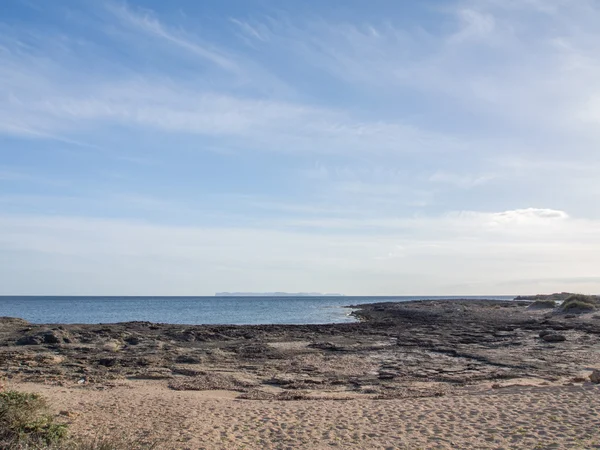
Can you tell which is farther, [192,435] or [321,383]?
[321,383]

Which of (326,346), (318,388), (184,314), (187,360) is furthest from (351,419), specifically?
(184,314)

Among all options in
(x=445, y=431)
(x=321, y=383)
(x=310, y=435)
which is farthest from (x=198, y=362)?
(x=445, y=431)

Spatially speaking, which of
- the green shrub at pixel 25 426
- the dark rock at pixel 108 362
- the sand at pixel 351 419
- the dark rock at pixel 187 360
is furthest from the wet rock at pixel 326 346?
the green shrub at pixel 25 426

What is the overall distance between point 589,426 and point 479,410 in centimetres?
240

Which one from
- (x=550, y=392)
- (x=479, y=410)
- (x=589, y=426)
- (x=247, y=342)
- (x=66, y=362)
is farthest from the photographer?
(x=247, y=342)

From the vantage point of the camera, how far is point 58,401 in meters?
13.7

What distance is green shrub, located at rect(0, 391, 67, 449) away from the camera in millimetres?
8602

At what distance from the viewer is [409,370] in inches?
760

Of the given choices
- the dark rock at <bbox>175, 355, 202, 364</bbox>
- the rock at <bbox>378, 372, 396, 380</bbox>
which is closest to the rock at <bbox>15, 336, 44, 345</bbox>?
the dark rock at <bbox>175, 355, 202, 364</bbox>

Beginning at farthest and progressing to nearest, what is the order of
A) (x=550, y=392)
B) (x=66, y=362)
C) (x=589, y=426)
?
(x=66, y=362) < (x=550, y=392) < (x=589, y=426)

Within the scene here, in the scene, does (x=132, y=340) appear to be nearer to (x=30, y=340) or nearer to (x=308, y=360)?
(x=30, y=340)

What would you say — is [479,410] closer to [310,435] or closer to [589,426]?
[589,426]

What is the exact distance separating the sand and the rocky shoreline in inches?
56.1

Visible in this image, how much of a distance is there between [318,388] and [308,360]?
19.8 feet
